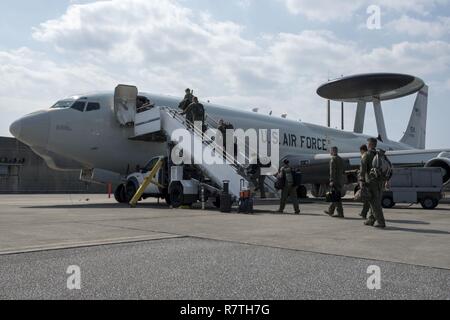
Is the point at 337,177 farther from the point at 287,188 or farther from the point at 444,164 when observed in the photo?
the point at 444,164

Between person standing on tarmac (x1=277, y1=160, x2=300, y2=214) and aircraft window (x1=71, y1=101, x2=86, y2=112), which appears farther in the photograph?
aircraft window (x1=71, y1=101, x2=86, y2=112)

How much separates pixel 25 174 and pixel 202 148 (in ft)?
91.2

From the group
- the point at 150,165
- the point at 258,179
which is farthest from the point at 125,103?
the point at 258,179

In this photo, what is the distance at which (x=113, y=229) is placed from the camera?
8.45 meters

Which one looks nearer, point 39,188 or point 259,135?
point 259,135

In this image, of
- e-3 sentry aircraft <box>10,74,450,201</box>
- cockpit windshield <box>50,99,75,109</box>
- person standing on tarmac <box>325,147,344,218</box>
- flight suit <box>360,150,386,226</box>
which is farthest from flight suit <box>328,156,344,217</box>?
cockpit windshield <box>50,99,75,109</box>

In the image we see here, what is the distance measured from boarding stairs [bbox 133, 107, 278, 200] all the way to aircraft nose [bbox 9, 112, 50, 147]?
3.34m

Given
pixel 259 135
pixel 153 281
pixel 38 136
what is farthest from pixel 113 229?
pixel 259 135

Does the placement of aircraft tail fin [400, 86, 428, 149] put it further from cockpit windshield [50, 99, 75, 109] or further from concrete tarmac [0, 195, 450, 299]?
concrete tarmac [0, 195, 450, 299]

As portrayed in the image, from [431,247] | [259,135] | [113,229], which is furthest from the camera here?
[259,135]

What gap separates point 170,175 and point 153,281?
37.3 feet

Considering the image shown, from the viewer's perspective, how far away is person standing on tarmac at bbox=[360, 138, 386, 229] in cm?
914

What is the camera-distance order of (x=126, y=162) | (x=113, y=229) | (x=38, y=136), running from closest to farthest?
1. (x=113, y=229)
2. (x=38, y=136)
3. (x=126, y=162)
